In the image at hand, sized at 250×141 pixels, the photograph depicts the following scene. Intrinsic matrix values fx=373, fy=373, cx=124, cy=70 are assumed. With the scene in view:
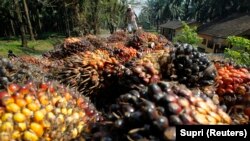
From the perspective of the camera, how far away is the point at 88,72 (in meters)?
3.96

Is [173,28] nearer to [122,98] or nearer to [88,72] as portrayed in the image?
[88,72]

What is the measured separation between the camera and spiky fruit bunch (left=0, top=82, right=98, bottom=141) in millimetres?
2373

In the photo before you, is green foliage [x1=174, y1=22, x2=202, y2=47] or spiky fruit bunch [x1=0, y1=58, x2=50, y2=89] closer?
spiky fruit bunch [x1=0, y1=58, x2=50, y2=89]

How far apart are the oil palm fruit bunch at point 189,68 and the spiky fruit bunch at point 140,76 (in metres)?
0.14

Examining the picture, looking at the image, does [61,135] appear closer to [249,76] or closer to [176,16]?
[249,76]

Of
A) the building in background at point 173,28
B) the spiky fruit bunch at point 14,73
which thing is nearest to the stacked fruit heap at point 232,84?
the spiky fruit bunch at point 14,73

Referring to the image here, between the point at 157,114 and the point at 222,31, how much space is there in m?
62.3

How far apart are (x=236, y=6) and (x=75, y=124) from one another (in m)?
83.5

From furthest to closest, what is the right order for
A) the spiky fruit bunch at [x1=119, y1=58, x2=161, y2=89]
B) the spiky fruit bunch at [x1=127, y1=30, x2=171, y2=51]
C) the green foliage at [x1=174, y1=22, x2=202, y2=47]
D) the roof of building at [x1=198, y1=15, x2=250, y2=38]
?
the roof of building at [x1=198, y1=15, x2=250, y2=38], the green foliage at [x1=174, y1=22, x2=202, y2=47], the spiky fruit bunch at [x1=127, y1=30, x2=171, y2=51], the spiky fruit bunch at [x1=119, y1=58, x2=161, y2=89]

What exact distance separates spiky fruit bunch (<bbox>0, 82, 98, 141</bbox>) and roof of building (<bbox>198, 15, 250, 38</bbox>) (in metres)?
57.4

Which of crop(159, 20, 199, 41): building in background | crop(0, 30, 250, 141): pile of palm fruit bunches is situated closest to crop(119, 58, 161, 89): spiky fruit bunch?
crop(0, 30, 250, 141): pile of palm fruit bunches

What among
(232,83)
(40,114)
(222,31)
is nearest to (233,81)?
(232,83)

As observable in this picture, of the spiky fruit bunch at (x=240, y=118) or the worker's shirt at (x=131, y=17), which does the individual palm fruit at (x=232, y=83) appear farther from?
the worker's shirt at (x=131, y=17)

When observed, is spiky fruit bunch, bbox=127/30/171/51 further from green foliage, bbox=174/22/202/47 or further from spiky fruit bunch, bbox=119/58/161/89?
green foliage, bbox=174/22/202/47
